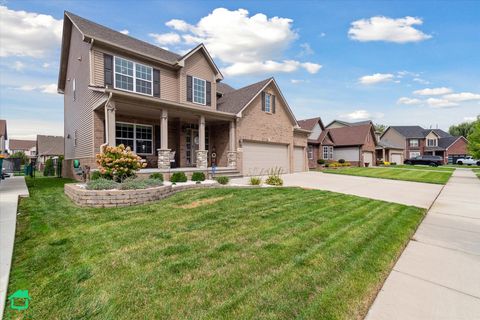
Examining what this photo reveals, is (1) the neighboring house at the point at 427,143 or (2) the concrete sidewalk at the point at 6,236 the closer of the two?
(2) the concrete sidewalk at the point at 6,236

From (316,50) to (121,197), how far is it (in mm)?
16990

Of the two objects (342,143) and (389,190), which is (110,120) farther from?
(342,143)

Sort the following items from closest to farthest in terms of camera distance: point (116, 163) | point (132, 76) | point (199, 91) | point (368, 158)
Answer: point (116, 163)
point (132, 76)
point (199, 91)
point (368, 158)

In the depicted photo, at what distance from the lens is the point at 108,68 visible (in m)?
12.0

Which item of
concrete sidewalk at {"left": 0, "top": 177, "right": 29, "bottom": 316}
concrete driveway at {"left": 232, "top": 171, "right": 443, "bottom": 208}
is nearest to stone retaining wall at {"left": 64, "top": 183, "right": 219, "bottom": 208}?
concrete sidewalk at {"left": 0, "top": 177, "right": 29, "bottom": 316}

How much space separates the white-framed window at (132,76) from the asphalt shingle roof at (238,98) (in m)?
5.35

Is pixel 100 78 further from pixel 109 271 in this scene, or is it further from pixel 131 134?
pixel 109 271

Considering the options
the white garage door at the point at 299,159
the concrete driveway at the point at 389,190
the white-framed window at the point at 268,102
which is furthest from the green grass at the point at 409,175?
the white-framed window at the point at 268,102

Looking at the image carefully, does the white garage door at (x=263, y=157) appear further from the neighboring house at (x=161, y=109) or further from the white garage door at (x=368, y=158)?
the white garage door at (x=368, y=158)

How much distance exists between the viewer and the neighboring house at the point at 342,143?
27.7 meters

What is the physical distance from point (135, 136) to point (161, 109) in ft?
10.5

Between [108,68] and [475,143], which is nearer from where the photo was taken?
[108,68]

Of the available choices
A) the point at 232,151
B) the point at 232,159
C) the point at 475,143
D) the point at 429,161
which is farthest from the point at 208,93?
the point at 429,161

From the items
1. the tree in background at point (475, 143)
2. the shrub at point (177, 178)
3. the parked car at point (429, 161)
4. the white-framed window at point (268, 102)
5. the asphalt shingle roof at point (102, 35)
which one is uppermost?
the asphalt shingle roof at point (102, 35)
